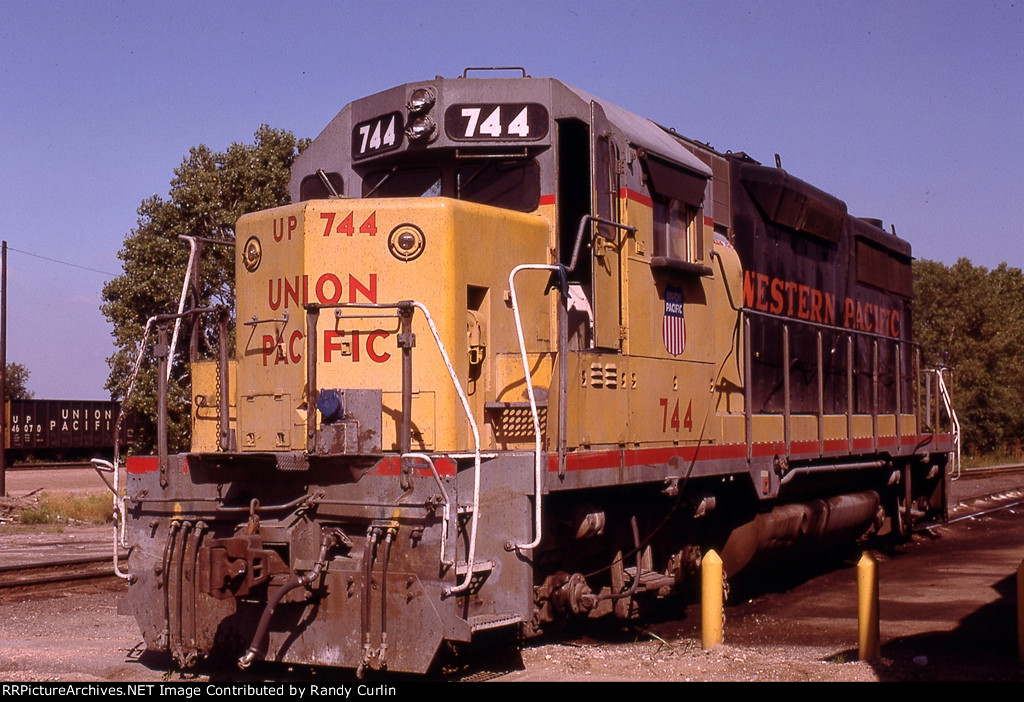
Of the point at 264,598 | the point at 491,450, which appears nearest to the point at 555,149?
the point at 491,450

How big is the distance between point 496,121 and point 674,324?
6.74 ft

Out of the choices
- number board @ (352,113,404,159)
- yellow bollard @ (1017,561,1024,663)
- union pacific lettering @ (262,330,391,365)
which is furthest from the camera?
number board @ (352,113,404,159)

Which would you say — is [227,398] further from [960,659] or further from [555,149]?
[960,659]

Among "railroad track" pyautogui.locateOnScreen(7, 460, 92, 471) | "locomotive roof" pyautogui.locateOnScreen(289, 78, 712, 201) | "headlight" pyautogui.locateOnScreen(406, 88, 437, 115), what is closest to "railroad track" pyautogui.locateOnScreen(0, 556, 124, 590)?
"locomotive roof" pyautogui.locateOnScreen(289, 78, 712, 201)

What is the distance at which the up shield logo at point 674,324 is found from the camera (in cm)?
772

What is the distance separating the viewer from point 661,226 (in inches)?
304

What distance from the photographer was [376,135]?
7.15 meters

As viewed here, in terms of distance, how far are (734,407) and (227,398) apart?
433cm

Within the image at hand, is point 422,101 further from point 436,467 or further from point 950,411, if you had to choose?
point 950,411

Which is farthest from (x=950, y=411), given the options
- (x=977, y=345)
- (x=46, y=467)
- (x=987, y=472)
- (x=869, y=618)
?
(x=977, y=345)

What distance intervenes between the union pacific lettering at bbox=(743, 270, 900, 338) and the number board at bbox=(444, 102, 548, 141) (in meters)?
3.37

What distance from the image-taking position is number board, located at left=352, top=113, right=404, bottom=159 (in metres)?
7.01

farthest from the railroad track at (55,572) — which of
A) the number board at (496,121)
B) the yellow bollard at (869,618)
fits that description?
the yellow bollard at (869,618)

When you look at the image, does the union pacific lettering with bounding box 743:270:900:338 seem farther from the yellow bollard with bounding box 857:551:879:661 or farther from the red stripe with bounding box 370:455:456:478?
the red stripe with bounding box 370:455:456:478
